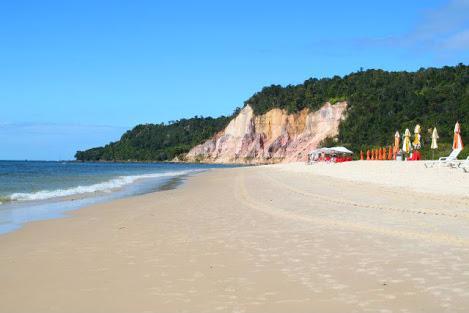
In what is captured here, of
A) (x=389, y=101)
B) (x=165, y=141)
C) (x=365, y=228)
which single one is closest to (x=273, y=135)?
(x=389, y=101)

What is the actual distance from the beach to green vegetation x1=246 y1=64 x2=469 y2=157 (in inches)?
1865

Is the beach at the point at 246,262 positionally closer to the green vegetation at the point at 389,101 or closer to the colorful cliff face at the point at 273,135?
the green vegetation at the point at 389,101

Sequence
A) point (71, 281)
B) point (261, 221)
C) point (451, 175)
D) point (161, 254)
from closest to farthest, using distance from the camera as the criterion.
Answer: point (71, 281) < point (161, 254) < point (261, 221) < point (451, 175)

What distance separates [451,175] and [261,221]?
492 inches

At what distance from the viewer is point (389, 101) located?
3506 inches

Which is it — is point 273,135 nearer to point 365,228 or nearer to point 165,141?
point 165,141

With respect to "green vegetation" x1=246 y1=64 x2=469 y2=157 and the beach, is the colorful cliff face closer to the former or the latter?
"green vegetation" x1=246 y1=64 x2=469 y2=157

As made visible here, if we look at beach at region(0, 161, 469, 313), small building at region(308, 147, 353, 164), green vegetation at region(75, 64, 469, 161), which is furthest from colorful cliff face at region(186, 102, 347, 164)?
beach at region(0, 161, 469, 313)

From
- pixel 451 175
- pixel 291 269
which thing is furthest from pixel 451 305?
pixel 451 175

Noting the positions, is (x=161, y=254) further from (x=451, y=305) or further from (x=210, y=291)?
(x=451, y=305)

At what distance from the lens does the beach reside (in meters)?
4.54

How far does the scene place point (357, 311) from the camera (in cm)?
416

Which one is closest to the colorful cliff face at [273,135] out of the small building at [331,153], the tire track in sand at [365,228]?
the small building at [331,153]

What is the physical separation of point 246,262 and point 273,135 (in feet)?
360
